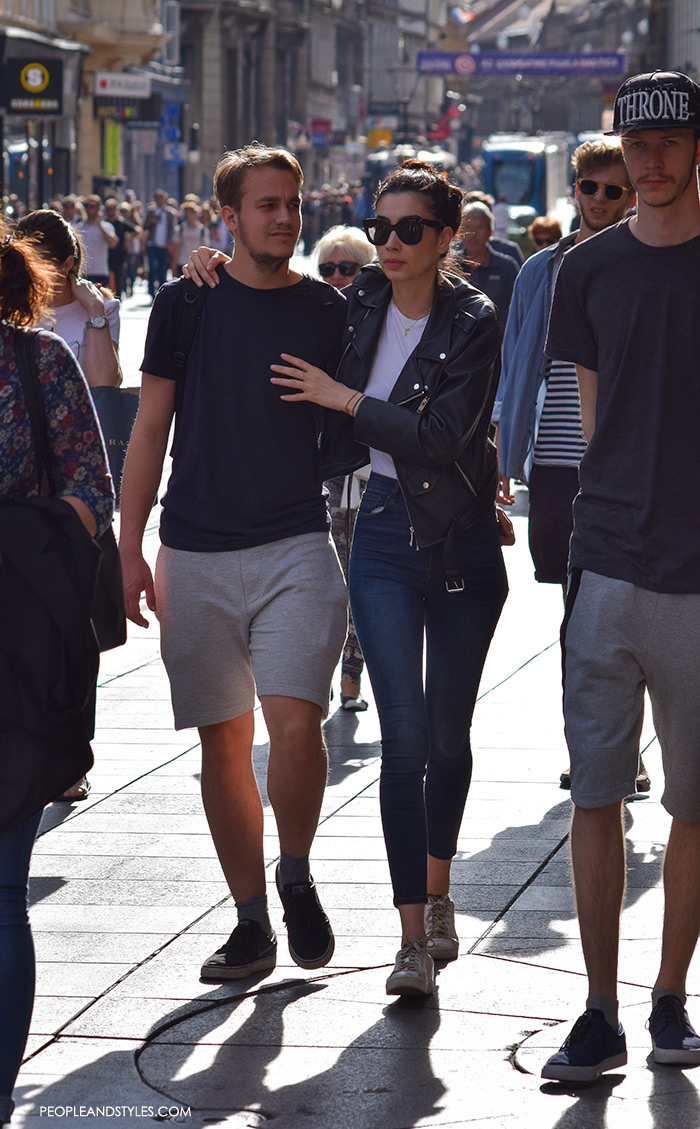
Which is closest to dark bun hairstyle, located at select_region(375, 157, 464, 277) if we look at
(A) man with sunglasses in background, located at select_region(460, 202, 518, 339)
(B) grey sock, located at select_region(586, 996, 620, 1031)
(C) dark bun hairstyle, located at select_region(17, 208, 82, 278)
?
(B) grey sock, located at select_region(586, 996, 620, 1031)

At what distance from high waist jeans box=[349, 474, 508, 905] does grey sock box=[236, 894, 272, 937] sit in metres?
0.39

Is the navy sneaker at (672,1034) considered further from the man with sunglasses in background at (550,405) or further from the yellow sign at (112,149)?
the yellow sign at (112,149)

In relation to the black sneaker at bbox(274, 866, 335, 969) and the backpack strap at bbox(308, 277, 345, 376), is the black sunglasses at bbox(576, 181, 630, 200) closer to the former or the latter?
the backpack strap at bbox(308, 277, 345, 376)

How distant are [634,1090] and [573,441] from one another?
2832 millimetres

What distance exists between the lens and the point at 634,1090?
12.9ft

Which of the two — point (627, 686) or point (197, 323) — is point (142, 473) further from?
point (627, 686)

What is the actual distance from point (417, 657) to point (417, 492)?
1.26 ft

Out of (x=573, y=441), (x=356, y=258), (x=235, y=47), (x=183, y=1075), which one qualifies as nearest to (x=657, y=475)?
(x=183, y=1075)

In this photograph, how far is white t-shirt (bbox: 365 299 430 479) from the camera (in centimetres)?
470

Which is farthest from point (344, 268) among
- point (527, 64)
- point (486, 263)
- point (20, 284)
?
point (527, 64)

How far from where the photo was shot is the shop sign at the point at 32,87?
30156 mm

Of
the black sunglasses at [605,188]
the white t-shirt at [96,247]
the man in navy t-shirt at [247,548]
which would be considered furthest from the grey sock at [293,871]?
the white t-shirt at [96,247]

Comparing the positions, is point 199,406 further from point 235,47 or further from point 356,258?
point 235,47

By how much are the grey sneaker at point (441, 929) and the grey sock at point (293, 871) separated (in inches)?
12.0
